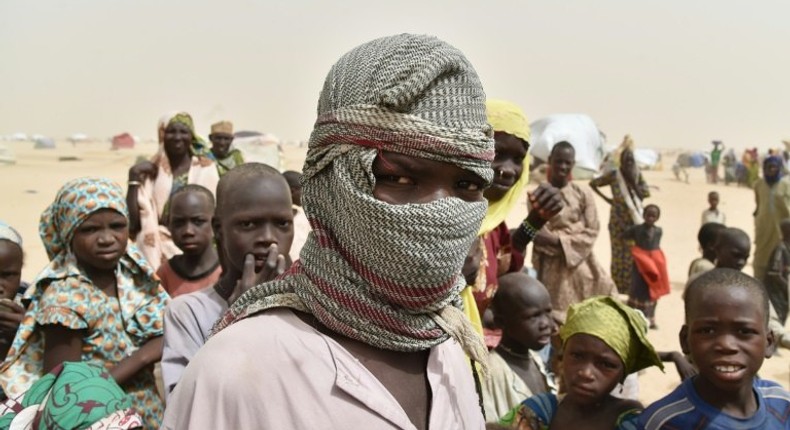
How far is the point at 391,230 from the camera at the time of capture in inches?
49.9

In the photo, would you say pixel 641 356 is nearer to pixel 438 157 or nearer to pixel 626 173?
pixel 438 157

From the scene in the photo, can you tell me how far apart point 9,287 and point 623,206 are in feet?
22.8

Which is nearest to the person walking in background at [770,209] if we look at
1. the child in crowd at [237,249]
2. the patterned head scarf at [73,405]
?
the child in crowd at [237,249]

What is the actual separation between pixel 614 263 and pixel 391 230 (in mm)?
7971

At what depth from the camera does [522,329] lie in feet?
11.3

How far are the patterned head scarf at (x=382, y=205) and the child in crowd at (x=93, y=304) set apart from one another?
1704 mm

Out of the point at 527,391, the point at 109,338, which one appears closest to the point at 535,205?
the point at 527,391

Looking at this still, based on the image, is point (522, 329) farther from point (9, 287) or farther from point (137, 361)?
point (9, 287)

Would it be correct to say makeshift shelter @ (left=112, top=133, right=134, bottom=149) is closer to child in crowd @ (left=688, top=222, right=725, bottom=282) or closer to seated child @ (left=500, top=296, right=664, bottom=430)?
child in crowd @ (left=688, top=222, right=725, bottom=282)

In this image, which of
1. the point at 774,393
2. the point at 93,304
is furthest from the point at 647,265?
the point at 93,304

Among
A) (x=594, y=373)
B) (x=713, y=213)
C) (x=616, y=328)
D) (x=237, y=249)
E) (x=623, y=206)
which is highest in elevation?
(x=237, y=249)

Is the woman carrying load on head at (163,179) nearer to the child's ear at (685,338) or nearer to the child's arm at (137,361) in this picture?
the child's arm at (137,361)

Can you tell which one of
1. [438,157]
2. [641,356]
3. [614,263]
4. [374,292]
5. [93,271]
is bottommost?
[614,263]

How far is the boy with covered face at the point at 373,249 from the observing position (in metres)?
1.20
